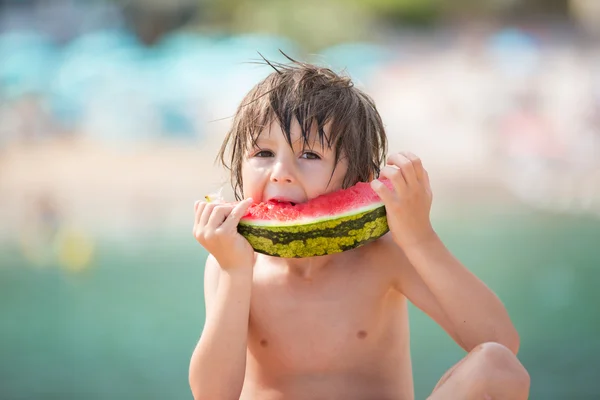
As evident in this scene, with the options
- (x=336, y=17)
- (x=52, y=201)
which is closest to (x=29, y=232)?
(x=52, y=201)

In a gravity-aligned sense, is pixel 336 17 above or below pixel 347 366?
above

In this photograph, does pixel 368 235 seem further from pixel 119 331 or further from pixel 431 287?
pixel 119 331

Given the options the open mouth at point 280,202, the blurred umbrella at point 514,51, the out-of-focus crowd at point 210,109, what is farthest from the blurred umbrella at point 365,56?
the open mouth at point 280,202

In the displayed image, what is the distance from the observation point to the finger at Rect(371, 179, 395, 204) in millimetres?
1896

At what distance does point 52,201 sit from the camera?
531cm

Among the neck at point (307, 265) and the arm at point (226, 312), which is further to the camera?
the neck at point (307, 265)

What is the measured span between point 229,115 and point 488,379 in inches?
142

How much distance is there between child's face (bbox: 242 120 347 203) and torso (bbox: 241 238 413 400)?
243 millimetres

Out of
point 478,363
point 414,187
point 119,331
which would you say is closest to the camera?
point 478,363

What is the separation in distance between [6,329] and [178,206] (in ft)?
4.50

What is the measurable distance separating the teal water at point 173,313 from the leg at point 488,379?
2.22 m

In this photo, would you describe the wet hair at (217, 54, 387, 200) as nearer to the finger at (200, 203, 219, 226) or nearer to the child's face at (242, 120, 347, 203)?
the child's face at (242, 120, 347, 203)

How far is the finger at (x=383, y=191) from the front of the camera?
1.90 meters

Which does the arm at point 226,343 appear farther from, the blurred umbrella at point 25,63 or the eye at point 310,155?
the blurred umbrella at point 25,63
